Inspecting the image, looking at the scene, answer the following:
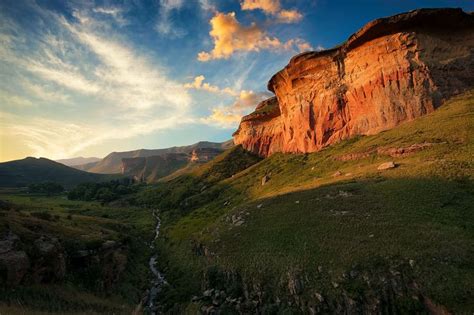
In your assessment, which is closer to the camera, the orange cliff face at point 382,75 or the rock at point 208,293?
the rock at point 208,293

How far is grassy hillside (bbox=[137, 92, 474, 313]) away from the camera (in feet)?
68.2

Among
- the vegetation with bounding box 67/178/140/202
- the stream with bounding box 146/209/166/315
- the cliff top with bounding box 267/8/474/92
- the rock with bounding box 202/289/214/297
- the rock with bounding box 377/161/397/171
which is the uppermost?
the cliff top with bounding box 267/8/474/92

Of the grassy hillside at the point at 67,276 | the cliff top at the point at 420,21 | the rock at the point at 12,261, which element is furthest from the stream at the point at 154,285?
the cliff top at the point at 420,21

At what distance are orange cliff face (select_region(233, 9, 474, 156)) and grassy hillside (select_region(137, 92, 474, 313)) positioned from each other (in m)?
5.76

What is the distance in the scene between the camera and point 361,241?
2578cm

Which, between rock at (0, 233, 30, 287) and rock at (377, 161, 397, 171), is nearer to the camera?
rock at (0, 233, 30, 287)

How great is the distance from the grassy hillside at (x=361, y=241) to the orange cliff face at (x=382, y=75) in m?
5.76

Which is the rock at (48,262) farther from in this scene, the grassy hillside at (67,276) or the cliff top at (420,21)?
the cliff top at (420,21)

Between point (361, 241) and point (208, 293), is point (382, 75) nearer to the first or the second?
point (361, 241)

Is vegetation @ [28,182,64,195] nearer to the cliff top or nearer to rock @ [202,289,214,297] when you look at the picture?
rock @ [202,289,214,297]

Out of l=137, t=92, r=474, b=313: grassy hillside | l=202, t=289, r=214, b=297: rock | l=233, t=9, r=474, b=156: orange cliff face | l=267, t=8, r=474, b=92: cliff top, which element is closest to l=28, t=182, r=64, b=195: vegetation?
l=137, t=92, r=474, b=313: grassy hillside

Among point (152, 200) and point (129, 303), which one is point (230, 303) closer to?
point (129, 303)

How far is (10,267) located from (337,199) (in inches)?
1299

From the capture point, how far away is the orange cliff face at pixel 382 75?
56312 millimetres
